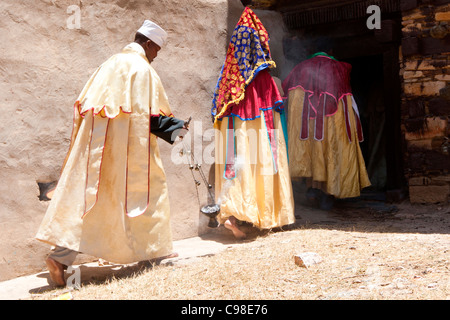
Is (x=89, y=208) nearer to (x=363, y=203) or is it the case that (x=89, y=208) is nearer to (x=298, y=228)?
(x=298, y=228)

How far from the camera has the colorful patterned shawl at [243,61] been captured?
4.28 metres

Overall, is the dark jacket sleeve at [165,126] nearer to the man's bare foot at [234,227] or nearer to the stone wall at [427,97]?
the man's bare foot at [234,227]

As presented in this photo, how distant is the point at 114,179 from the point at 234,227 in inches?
63.5

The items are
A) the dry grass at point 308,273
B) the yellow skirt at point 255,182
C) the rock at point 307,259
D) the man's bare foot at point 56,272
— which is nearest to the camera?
the dry grass at point 308,273

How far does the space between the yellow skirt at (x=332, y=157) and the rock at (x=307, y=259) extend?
7.45ft

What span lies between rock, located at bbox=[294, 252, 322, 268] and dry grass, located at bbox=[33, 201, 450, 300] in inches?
1.6

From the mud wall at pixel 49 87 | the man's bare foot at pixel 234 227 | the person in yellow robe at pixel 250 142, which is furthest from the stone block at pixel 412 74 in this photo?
the man's bare foot at pixel 234 227

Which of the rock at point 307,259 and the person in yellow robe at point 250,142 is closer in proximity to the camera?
the rock at point 307,259

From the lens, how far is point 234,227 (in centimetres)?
428

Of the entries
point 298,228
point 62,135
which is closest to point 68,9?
point 62,135

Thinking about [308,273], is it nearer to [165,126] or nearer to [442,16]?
[165,126]

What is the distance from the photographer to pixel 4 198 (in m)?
3.15

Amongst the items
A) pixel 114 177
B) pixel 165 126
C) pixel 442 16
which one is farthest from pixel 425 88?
pixel 114 177
